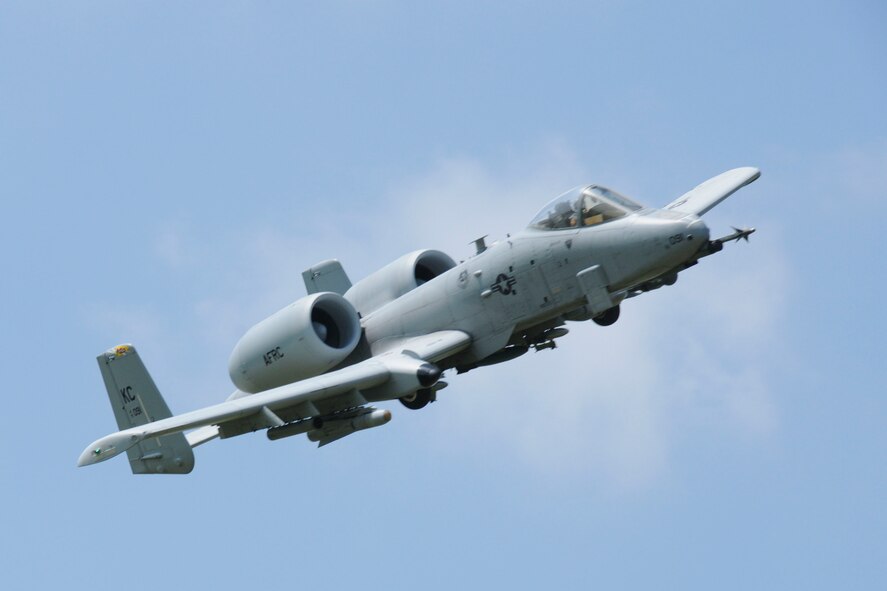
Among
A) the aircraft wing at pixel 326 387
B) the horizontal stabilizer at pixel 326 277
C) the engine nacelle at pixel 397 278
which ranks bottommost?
the aircraft wing at pixel 326 387

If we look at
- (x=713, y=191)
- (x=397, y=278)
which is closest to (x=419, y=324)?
→ (x=397, y=278)

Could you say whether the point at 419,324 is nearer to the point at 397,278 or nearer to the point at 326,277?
the point at 397,278

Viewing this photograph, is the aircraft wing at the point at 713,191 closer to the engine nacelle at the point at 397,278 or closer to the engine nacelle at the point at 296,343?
the engine nacelle at the point at 397,278

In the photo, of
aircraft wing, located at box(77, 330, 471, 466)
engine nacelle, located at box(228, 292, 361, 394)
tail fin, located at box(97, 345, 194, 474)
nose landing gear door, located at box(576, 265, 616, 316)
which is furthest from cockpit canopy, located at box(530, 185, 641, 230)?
tail fin, located at box(97, 345, 194, 474)

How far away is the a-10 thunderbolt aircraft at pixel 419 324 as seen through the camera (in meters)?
20.8

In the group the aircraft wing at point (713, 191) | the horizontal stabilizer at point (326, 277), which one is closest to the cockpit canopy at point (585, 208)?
the aircraft wing at point (713, 191)

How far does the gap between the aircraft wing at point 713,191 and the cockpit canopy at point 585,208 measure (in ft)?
8.60

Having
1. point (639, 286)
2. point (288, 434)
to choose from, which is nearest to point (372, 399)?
point (288, 434)

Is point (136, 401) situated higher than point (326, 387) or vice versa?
point (136, 401)

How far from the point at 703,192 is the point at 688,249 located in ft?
14.3

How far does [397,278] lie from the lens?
2414 cm

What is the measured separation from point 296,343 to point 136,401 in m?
2.60

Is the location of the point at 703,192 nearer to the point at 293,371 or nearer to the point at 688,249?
the point at 688,249

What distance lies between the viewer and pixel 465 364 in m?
22.8
